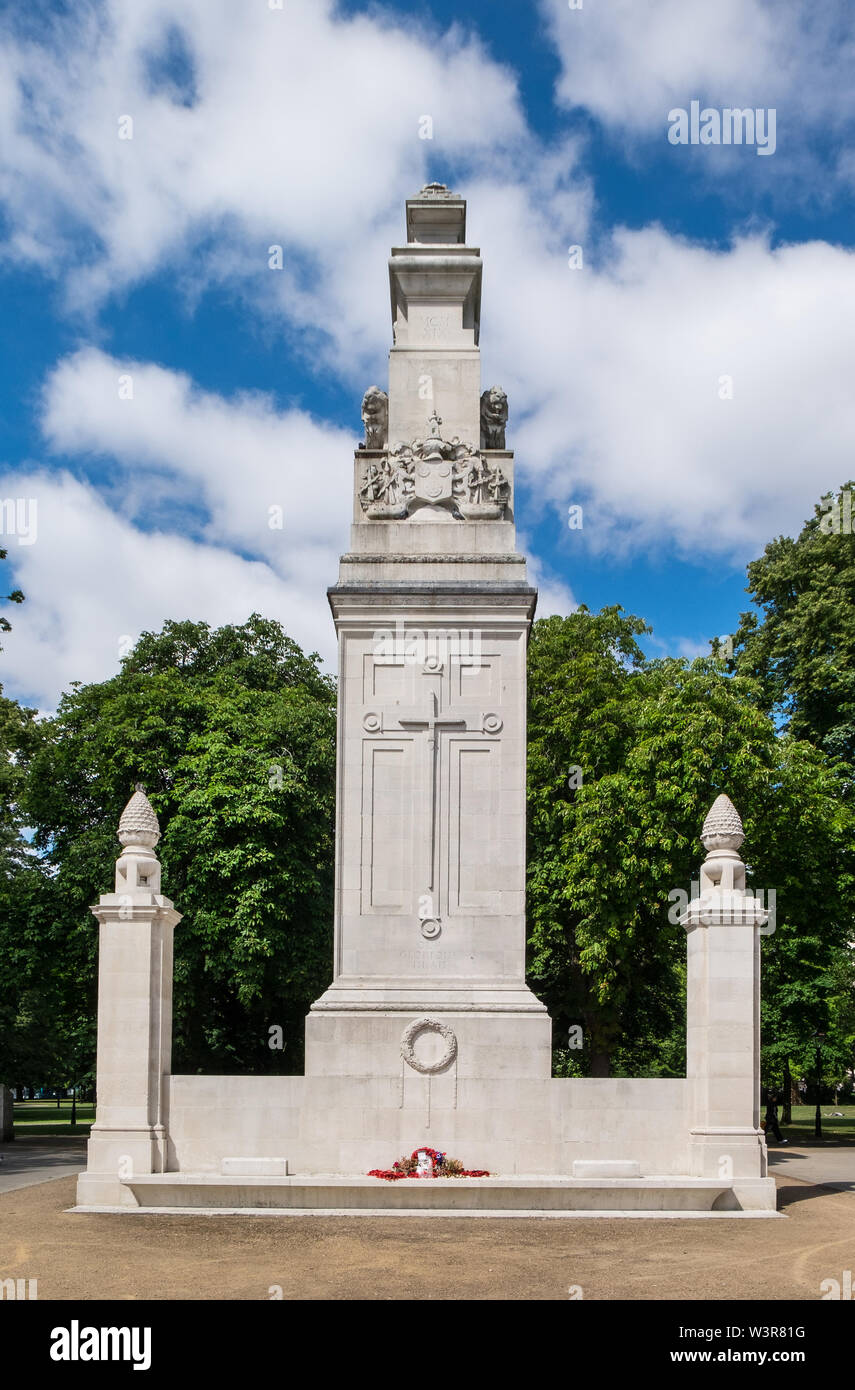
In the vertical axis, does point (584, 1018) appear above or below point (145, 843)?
below

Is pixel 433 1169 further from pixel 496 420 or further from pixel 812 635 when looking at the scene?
pixel 812 635

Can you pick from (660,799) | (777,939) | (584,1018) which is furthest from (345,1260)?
(777,939)

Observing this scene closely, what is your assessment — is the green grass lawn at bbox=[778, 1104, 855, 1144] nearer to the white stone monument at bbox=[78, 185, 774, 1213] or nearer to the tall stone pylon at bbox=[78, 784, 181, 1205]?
the white stone monument at bbox=[78, 185, 774, 1213]

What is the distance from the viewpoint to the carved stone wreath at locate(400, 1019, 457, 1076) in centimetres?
1934

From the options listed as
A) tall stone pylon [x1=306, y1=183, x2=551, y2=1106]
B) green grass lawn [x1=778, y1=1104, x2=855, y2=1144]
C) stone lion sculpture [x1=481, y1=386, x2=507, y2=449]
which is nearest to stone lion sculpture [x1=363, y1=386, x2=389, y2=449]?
tall stone pylon [x1=306, y1=183, x2=551, y2=1106]

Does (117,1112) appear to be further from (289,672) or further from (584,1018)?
(289,672)

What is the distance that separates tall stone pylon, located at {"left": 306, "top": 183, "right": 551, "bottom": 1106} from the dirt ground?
3116 mm

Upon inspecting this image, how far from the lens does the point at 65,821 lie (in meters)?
39.0

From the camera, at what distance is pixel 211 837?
34.7 m

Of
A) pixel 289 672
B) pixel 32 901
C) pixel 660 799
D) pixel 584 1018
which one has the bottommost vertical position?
pixel 584 1018

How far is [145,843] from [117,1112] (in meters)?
3.74

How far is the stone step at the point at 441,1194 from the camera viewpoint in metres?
17.5

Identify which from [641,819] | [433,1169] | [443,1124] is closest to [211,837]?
[641,819]

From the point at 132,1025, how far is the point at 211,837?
608 inches
